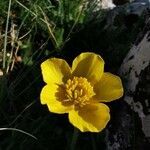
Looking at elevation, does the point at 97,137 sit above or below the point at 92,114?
below

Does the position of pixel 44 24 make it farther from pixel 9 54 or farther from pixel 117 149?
pixel 117 149

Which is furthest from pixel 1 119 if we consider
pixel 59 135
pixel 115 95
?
pixel 115 95

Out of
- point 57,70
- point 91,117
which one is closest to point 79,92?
point 91,117

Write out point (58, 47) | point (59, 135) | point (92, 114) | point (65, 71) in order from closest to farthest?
point (92, 114) < point (65, 71) < point (59, 135) < point (58, 47)

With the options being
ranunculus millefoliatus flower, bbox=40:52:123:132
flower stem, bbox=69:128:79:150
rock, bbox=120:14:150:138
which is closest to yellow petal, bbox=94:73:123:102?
ranunculus millefoliatus flower, bbox=40:52:123:132

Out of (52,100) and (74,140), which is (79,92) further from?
(74,140)

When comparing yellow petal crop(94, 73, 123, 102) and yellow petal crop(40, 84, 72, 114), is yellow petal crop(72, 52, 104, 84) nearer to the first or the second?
yellow petal crop(94, 73, 123, 102)

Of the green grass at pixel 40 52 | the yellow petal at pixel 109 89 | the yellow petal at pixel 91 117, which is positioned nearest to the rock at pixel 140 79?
the yellow petal at pixel 109 89
